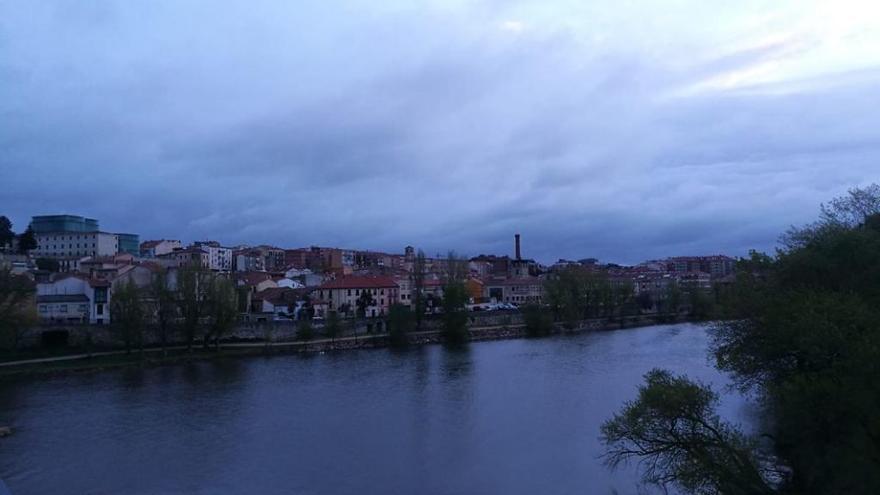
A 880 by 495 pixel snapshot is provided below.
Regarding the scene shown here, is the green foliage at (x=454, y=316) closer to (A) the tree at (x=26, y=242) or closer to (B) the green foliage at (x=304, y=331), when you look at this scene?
(B) the green foliage at (x=304, y=331)

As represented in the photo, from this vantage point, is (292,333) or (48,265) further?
(48,265)

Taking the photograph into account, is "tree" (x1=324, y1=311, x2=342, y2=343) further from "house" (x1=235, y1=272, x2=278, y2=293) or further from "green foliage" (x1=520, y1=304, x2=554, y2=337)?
"green foliage" (x1=520, y1=304, x2=554, y2=337)

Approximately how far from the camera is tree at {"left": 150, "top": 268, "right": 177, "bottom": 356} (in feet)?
83.9

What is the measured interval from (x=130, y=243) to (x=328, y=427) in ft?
184

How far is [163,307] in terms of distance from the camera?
2561 centimetres

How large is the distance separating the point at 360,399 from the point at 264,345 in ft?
38.6

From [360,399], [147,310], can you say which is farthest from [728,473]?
[147,310]

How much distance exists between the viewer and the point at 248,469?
36.4 feet

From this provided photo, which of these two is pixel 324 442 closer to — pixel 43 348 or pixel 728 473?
pixel 728 473

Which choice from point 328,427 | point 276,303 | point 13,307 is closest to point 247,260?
point 276,303

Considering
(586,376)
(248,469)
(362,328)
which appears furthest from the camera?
(362,328)

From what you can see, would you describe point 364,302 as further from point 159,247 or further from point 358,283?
point 159,247

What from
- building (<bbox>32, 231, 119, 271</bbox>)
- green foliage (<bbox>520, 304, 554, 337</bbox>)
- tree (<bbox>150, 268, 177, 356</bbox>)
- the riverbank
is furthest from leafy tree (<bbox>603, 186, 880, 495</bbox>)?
building (<bbox>32, 231, 119, 271</bbox>)

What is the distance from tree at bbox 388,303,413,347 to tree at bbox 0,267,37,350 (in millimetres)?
12673
